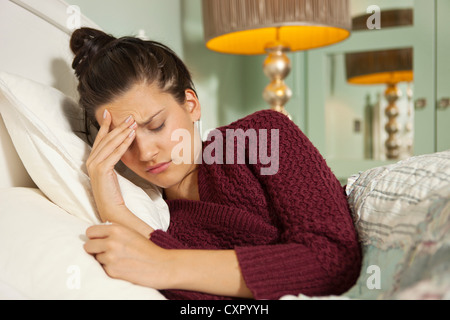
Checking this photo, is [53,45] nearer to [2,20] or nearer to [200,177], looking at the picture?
[2,20]

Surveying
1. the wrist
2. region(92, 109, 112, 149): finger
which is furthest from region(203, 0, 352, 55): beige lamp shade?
the wrist

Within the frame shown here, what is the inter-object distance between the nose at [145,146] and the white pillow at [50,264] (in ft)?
0.72

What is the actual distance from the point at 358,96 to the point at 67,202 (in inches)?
80.3

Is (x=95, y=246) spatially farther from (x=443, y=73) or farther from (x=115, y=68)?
(x=443, y=73)

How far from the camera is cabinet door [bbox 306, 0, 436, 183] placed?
7.39 feet

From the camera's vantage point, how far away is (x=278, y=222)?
814 mm

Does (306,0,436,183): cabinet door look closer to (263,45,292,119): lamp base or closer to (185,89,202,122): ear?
(263,45,292,119): lamp base

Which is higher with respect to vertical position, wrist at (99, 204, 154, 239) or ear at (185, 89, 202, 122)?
ear at (185, 89, 202, 122)

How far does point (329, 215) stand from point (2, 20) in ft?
2.50

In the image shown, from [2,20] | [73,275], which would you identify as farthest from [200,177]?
[2,20]

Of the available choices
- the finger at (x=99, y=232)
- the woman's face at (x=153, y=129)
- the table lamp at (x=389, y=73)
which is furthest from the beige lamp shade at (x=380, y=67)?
the finger at (x=99, y=232)

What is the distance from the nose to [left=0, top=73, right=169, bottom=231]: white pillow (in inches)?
3.0

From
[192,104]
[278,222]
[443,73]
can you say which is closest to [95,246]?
[278,222]

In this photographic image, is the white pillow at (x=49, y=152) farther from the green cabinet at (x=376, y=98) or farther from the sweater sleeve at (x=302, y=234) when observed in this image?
the green cabinet at (x=376, y=98)
